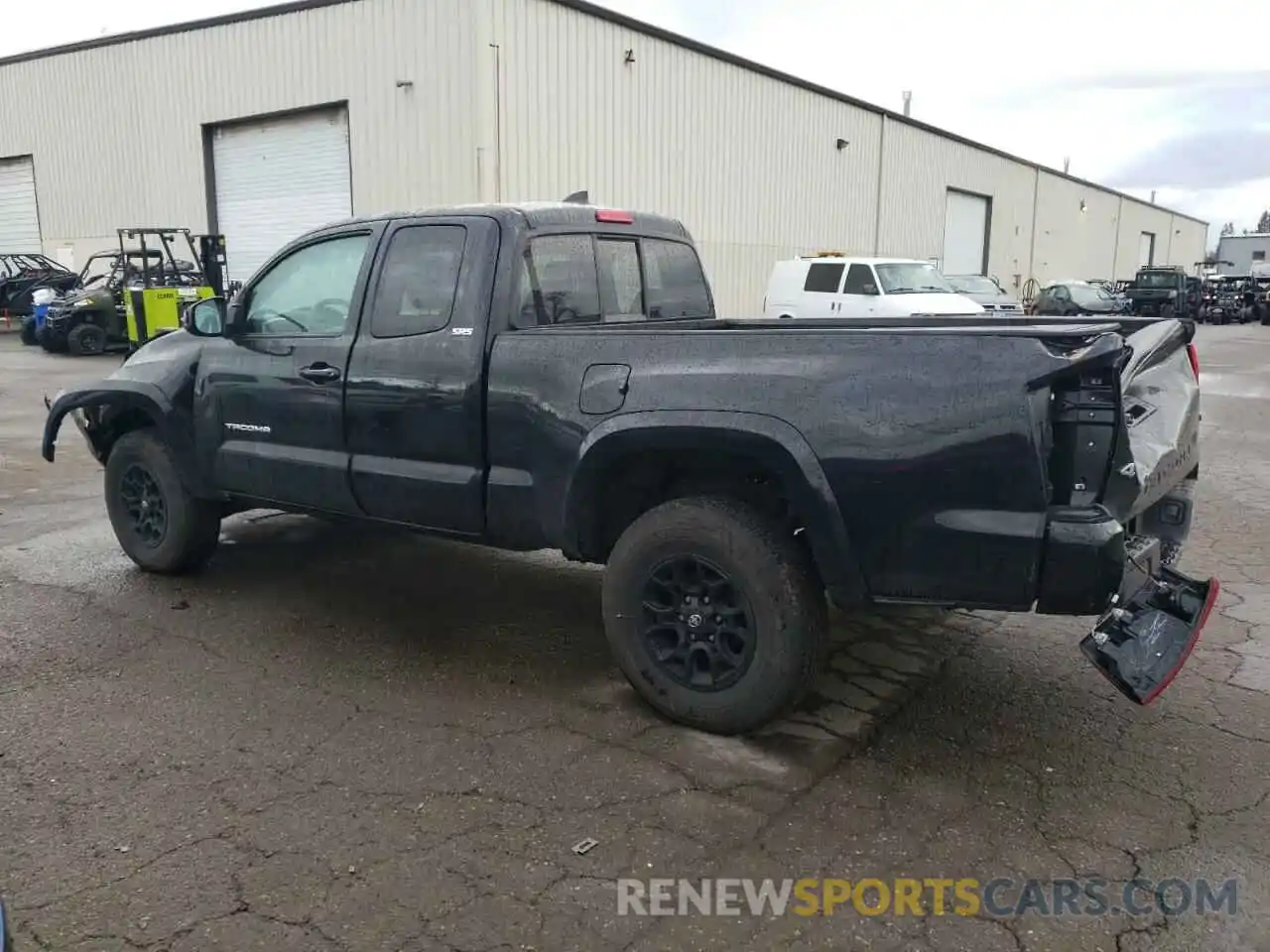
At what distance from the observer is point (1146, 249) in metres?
59.7

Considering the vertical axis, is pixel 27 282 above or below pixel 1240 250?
below

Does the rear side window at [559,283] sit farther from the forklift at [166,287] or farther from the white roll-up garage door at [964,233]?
the white roll-up garage door at [964,233]

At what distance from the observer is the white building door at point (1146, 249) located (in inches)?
2283

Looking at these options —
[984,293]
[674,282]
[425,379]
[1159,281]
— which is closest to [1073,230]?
[1159,281]

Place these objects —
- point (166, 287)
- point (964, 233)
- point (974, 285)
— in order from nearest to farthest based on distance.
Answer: point (166, 287), point (974, 285), point (964, 233)

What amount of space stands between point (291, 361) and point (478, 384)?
1.22 m

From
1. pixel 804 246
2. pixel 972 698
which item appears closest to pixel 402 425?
pixel 972 698

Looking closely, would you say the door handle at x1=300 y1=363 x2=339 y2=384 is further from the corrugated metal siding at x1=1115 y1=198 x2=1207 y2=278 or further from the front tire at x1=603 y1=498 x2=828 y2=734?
the corrugated metal siding at x1=1115 y1=198 x2=1207 y2=278

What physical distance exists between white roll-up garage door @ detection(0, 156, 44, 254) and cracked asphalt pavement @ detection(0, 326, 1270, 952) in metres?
25.3

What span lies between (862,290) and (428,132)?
7.89m

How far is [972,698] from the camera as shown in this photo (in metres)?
4.16

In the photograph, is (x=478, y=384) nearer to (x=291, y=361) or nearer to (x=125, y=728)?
(x=291, y=361)

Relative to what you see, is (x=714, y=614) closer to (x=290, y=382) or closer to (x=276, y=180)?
(x=290, y=382)

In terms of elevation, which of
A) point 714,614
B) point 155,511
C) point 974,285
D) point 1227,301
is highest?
point 974,285
